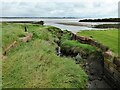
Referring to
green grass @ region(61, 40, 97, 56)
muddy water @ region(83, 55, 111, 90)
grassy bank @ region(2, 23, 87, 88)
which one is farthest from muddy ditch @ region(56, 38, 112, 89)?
grassy bank @ region(2, 23, 87, 88)

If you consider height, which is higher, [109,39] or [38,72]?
[109,39]

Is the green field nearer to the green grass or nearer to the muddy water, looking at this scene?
the green grass

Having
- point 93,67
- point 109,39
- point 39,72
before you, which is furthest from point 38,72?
point 109,39

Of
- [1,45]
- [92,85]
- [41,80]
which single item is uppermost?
[1,45]

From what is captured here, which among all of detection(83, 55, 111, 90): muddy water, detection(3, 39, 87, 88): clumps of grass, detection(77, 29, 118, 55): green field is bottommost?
detection(83, 55, 111, 90): muddy water

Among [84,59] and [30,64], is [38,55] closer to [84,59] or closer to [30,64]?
[30,64]

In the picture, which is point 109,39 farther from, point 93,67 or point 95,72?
point 95,72

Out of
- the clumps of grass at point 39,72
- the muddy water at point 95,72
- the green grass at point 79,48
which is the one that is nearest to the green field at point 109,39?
the green grass at point 79,48

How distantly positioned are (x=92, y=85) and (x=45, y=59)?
336 cm

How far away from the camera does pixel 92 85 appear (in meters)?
14.7

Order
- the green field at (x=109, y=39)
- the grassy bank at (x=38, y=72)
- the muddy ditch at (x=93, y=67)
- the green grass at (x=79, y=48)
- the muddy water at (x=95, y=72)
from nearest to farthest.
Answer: the grassy bank at (x=38, y=72) < the muddy water at (x=95, y=72) < the muddy ditch at (x=93, y=67) < the green field at (x=109, y=39) < the green grass at (x=79, y=48)

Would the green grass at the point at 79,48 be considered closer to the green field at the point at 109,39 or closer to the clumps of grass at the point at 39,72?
the green field at the point at 109,39

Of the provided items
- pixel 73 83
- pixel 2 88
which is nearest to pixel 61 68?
pixel 73 83

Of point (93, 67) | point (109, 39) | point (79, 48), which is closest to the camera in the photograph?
point (93, 67)
